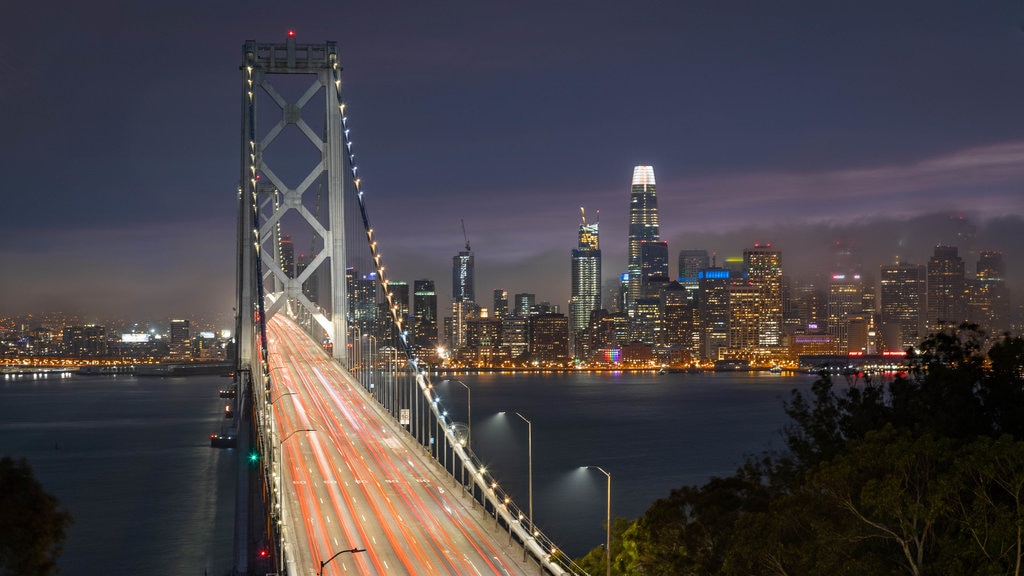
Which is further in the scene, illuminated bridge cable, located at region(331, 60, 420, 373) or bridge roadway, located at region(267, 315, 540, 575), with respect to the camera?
illuminated bridge cable, located at region(331, 60, 420, 373)

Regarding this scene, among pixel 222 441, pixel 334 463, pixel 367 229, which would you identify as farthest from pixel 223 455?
pixel 334 463

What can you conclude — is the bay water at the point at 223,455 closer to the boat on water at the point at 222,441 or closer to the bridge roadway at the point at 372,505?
the boat on water at the point at 222,441

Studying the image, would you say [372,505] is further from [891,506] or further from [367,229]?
[367,229]

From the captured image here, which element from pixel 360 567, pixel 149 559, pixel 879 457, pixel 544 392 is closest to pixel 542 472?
pixel 149 559

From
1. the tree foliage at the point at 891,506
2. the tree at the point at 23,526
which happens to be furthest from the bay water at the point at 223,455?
the tree at the point at 23,526

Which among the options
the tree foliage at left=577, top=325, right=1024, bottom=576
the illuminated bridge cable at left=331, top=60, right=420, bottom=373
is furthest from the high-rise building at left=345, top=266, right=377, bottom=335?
the tree foliage at left=577, top=325, right=1024, bottom=576

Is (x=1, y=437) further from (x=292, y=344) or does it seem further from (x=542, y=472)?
(x=542, y=472)

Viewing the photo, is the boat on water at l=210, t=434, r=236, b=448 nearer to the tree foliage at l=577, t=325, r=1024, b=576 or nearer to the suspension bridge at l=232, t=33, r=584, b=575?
the suspension bridge at l=232, t=33, r=584, b=575
